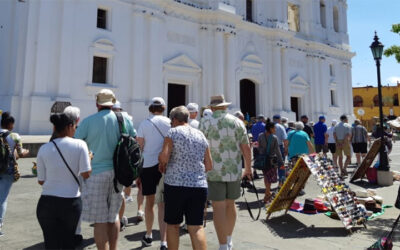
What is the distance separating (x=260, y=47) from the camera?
2388 centimetres

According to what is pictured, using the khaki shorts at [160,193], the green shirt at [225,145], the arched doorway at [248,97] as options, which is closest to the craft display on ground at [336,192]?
the green shirt at [225,145]

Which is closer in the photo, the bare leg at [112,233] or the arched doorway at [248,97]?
the bare leg at [112,233]

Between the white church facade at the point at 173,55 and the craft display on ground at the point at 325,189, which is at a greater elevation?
the white church facade at the point at 173,55

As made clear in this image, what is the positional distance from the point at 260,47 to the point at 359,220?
20.6 m

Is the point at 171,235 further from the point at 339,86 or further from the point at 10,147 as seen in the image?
the point at 339,86

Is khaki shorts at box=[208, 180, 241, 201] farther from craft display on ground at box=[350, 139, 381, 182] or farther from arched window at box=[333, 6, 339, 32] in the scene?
arched window at box=[333, 6, 339, 32]

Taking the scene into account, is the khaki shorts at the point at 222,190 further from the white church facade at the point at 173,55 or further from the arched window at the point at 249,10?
the arched window at the point at 249,10

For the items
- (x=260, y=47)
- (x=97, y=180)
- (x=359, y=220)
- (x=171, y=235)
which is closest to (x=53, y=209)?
(x=97, y=180)

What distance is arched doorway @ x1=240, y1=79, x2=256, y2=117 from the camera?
78.1ft

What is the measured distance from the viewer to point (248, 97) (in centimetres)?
2405

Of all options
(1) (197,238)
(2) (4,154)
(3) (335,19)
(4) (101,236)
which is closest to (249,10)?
(3) (335,19)

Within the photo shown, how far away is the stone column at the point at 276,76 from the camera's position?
79.8 ft

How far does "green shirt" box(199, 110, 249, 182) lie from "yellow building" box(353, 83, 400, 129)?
161ft

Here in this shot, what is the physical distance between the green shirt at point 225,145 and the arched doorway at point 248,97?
786 inches
